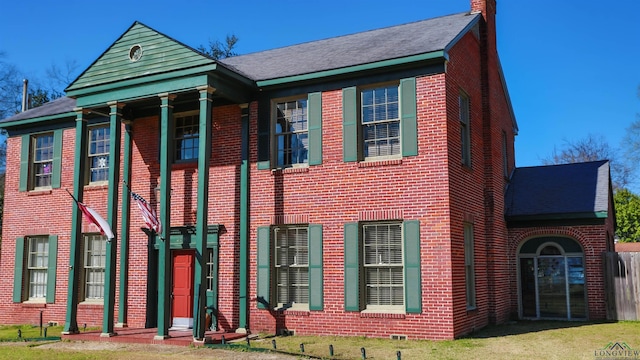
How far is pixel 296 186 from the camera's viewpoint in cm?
1422

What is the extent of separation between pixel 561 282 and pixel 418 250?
628cm

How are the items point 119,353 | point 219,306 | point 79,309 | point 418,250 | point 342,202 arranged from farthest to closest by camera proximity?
1. point 79,309
2. point 219,306
3. point 342,202
4. point 418,250
5. point 119,353

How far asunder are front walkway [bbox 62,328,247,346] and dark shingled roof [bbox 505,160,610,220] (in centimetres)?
885

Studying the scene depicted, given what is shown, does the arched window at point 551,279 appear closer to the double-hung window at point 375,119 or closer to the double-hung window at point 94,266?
the double-hung window at point 375,119

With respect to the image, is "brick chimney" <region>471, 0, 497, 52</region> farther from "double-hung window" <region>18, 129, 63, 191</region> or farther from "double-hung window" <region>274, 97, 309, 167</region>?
"double-hung window" <region>18, 129, 63, 191</region>

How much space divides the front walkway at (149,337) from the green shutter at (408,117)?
565cm

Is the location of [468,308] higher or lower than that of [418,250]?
lower

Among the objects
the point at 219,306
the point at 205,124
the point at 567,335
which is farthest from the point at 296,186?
the point at 567,335

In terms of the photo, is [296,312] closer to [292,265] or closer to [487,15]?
[292,265]

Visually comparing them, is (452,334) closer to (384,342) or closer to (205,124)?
(384,342)

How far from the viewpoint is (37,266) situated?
17.6m

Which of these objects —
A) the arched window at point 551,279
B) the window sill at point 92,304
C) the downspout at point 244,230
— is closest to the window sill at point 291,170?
the downspout at point 244,230

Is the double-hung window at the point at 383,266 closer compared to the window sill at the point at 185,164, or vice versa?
the double-hung window at the point at 383,266

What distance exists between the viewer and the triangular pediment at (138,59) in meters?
13.9
